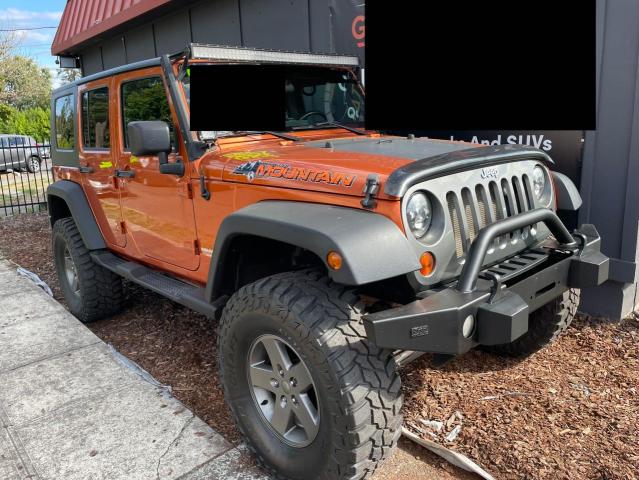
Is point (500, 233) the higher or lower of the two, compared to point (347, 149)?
lower

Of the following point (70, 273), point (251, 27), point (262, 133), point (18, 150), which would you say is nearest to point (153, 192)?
point (262, 133)

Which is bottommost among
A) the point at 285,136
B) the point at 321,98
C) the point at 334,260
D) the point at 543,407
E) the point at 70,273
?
the point at 543,407

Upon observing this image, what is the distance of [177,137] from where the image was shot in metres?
3.24

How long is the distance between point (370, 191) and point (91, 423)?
2.07 meters

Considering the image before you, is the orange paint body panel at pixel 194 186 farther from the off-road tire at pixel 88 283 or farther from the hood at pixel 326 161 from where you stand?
Answer: the off-road tire at pixel 88 283

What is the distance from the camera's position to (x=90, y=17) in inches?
451

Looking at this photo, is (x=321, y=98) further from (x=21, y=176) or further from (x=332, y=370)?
(x=21, y=176)

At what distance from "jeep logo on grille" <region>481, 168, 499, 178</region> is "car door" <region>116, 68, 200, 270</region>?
168cm

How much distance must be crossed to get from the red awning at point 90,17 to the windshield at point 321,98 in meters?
5.57

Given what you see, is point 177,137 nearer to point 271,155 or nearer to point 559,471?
point 271,155

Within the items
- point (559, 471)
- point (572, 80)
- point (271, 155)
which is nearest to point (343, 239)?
point (271, 155)

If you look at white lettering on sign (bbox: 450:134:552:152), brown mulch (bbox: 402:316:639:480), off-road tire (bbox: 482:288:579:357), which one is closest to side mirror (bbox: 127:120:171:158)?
brown mulch (bbox: 402:316:639:480)

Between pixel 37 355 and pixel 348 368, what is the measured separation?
2.82m

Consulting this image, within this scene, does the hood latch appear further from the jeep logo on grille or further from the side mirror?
the side mirror
